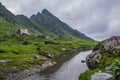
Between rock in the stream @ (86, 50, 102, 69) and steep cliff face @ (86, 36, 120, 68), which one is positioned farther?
rock in the stream @ (86, 50, 102, 69)

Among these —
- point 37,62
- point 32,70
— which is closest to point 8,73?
point 32,70

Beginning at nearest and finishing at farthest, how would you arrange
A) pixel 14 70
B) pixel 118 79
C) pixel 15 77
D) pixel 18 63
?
pixel 118 79 < pixel 15 77 < pixel 14 70 < pixel 18 63

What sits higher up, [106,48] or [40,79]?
[106,48]

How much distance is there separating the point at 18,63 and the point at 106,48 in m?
54.4

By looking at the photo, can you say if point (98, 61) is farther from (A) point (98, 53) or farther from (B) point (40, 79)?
(B) point (40, 79)

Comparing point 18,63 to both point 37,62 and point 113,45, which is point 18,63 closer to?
point 37,62

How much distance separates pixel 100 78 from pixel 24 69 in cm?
8503

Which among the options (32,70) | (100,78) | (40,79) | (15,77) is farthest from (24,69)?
(100,78)

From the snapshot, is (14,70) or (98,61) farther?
(14,70)

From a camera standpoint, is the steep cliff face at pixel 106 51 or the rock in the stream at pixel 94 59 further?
the rock in the stream at pixel 94 59

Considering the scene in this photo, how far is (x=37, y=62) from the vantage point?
156 metres

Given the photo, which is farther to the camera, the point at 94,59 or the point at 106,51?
the point at 106,51

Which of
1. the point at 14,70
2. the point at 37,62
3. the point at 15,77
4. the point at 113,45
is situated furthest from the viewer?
the point at 37,62

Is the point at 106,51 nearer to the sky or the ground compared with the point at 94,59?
nearer to the sky
